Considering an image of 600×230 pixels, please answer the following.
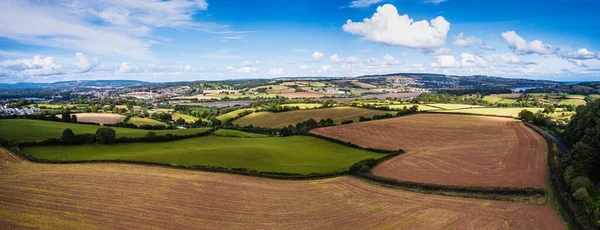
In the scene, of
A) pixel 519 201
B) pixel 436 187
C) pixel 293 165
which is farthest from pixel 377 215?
pixel 293 165

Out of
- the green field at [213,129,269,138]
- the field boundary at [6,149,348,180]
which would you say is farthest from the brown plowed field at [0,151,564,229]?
the green field at [213,129,269,138]

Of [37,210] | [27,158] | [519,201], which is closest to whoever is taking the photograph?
[37,210]

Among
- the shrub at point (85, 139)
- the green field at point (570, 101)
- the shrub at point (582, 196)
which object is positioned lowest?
the shrub at point (582, 196)

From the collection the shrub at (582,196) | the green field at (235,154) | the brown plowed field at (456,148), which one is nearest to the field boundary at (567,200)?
the shrub at (582,196)

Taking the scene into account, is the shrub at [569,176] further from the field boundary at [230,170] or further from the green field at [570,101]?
the green field at [570,101]

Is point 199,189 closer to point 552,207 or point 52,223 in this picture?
point 52,223

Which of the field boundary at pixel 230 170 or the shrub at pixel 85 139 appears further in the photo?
the shrub at pixel 85 139

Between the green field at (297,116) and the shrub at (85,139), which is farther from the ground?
the shrub at (85,139)
